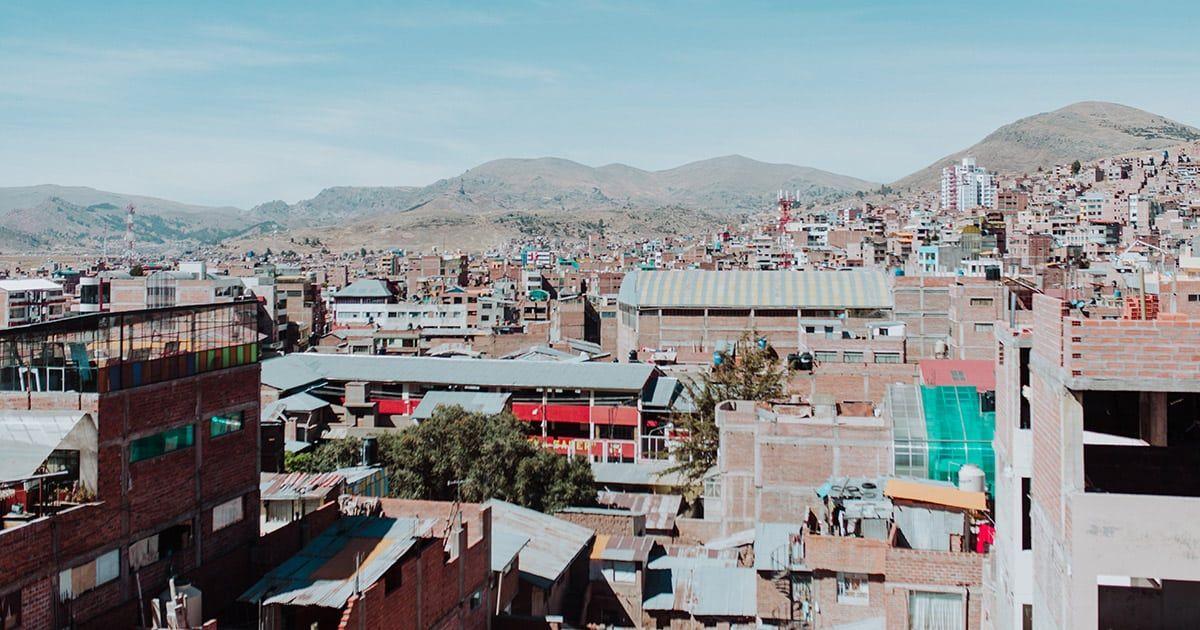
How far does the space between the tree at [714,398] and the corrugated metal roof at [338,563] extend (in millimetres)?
17747

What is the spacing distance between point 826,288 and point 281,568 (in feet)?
A: 173

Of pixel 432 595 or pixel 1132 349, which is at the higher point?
pixel 1132 349

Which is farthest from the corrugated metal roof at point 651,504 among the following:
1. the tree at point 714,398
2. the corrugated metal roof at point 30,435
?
the corrugated metal roof at point 30,435

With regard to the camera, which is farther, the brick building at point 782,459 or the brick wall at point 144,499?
the brick building at point 782,459

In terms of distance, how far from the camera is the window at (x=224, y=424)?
14.1m

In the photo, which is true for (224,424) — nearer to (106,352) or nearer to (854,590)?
(106,352)

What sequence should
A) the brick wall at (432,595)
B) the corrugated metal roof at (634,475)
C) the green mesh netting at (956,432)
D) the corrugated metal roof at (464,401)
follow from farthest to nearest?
the corrugated metal roof at (464,401) < the corrugated metal roof at (634,475) < the green mesh netting at (956,432) < the brick wall at (432,595)

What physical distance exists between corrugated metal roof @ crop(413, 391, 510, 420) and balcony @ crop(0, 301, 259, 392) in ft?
89.5

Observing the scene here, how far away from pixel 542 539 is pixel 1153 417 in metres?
13.5

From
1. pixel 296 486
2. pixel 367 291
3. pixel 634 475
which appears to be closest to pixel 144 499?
pixel 296 486

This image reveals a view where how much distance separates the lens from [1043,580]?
916 cm

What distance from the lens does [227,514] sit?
1448 centimetres

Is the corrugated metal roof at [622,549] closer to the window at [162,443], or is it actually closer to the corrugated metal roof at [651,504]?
the corrugated metal roof at [651,504]

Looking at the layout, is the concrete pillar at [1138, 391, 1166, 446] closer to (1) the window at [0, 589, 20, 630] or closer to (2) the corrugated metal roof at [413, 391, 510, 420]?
(1) the window at [0, 589, 20, 630]
